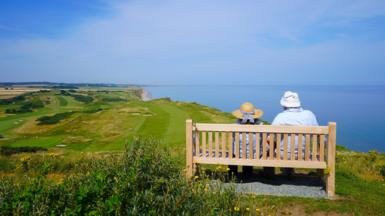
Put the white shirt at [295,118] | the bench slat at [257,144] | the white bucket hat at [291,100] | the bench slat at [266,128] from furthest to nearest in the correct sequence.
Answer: the white bucket hat at [291,100] < the white shirt at [295,118] < the bench slat at [257,144] < the bench slat at [266,128]

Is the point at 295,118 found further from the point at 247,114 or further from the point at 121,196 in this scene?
the point at 121,196

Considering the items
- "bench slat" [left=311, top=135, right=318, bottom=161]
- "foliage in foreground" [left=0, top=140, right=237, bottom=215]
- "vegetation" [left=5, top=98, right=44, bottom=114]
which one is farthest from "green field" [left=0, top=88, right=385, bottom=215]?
"vegetation" [left=5, top=98, right=44, bottom=114]

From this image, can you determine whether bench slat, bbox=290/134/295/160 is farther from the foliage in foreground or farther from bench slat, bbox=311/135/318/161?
the foliage in foreground

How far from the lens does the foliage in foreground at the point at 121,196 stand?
3.19m

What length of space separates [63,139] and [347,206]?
16.9m

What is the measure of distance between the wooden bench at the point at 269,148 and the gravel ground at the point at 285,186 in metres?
0.39

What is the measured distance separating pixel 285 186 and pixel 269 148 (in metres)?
0.79

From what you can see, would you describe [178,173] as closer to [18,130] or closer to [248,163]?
[248,163]

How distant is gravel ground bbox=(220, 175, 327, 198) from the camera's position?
6.23m

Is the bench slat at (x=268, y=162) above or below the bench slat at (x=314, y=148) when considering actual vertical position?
below

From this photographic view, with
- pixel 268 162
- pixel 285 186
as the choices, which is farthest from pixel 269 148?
pixel 285 186

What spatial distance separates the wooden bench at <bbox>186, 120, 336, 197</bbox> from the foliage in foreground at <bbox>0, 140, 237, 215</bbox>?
2.05 meters

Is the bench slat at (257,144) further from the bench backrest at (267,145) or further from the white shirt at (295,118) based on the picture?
the white shirt at (295,118)

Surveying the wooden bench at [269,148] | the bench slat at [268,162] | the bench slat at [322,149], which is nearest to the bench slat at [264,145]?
the wooden bench at [269,148]
